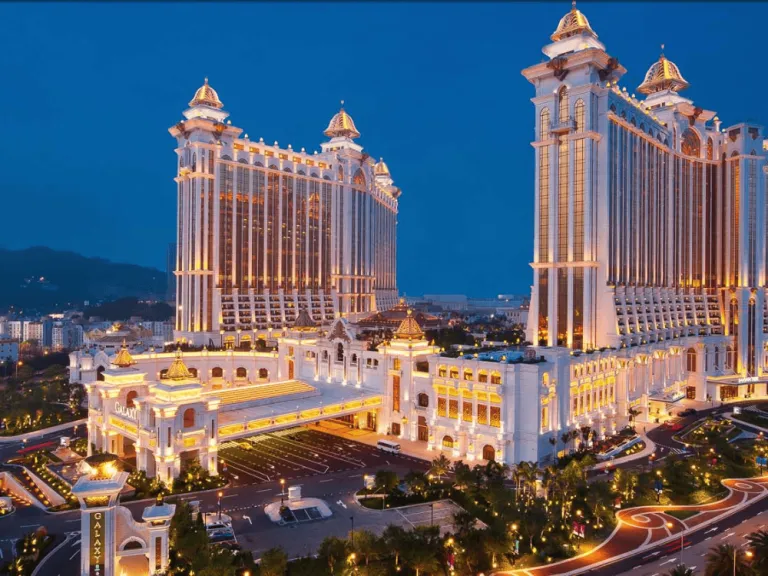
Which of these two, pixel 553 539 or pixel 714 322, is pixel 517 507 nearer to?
pixel 553 539

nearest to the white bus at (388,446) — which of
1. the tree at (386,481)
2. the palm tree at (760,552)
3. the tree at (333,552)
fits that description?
the tree at (386,481)

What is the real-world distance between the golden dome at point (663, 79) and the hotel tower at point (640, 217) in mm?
238

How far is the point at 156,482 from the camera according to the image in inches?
1939

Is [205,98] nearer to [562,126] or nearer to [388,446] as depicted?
[562,126]

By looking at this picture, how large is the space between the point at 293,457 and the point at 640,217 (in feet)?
221

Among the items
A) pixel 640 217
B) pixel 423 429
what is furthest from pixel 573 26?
pixel 423 429

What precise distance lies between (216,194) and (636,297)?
3058 inches

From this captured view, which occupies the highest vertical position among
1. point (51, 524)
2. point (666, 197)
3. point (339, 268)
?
point (666, 197)

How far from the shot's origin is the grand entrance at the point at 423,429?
65375mm

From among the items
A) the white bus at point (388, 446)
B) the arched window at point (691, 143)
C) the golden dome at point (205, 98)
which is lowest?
the white bus at point (388, 446)

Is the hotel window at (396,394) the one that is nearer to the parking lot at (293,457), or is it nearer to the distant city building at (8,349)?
the parking lot at (293,457)

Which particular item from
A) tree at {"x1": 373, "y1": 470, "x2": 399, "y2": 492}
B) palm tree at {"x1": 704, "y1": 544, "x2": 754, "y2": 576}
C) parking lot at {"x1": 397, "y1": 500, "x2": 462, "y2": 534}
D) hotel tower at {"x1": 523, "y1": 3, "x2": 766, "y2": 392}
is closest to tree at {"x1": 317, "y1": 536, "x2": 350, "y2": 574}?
parking lot at {"x1": 397, "y1": 500, "x2": 462, "y2": 534}

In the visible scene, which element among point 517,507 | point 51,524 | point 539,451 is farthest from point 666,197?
point 51,524

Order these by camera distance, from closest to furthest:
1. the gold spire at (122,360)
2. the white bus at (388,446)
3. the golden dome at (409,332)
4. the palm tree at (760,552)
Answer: the palm tree at (760,552)
the white bus at (388,446)
the gold spire at (122,360)
the golden dome at (409,332)
